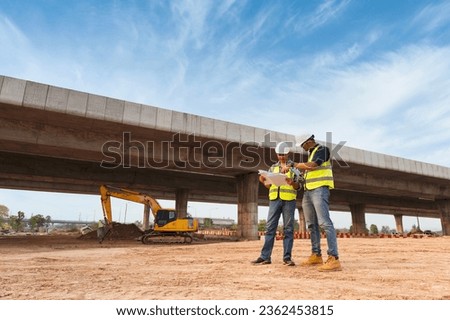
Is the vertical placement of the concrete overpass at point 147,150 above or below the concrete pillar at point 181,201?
above

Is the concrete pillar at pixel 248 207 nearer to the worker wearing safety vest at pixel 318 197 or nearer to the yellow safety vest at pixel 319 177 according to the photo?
the worker wearing safety vest at pixel 318 197

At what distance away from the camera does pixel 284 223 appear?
190 inches

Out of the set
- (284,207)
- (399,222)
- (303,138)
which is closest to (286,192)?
(284,207)

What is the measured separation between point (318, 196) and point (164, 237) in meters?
11.4

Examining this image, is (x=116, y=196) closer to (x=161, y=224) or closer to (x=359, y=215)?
(x=161, y=224)

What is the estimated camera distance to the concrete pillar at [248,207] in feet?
54.2

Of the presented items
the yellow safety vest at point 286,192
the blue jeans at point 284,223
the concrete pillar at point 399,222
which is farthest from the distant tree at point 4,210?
the yellow safety vest at point 286,192

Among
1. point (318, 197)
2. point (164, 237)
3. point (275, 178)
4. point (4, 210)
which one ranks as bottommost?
point (164, 237)

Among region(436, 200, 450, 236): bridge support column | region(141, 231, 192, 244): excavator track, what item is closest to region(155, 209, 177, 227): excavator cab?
region(141, 231, 192, 244): excavator track

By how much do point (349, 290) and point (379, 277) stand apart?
36.6 inches

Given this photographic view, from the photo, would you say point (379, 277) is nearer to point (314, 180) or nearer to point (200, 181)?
point (314, 180)

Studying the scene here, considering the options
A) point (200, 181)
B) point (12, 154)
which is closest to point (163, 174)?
point (200, 181)
